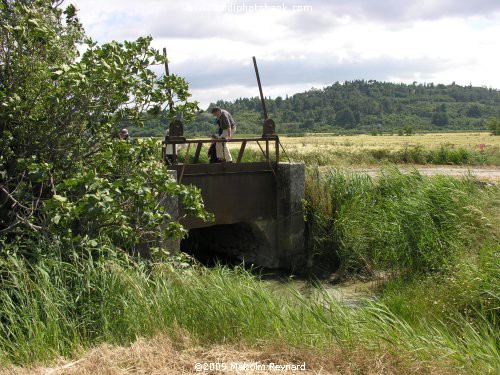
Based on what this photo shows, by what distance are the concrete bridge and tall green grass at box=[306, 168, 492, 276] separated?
0.41m

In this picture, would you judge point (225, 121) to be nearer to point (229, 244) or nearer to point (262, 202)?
point (262, 202)

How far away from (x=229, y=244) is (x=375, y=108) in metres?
129

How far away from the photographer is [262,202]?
13492 mm

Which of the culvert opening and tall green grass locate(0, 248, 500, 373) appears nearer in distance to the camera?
tall green grass locate(0, 248, 500, 373)

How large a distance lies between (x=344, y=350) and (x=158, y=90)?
389 centimetres

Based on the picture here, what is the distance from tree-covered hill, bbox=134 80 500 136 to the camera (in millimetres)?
115188

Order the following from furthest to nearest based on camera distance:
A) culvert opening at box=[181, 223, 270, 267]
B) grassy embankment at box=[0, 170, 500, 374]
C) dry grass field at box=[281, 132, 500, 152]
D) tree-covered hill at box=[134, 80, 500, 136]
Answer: tree-covered hill at box=[134, 80, 500, 136] → dry grass field at box=[281, 132, 500, 152] → culvert opening at box=[181, 223, 270, 267] → grassy embankment at box=[0, 170, 500, 374]

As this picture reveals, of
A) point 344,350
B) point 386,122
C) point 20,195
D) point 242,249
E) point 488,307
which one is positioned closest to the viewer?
point 344,350

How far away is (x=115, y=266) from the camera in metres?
5.94

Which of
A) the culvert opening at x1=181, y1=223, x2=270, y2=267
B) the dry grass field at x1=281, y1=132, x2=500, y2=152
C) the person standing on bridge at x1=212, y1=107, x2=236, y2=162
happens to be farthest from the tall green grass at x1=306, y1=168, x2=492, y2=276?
the dry grass field at x1=281, y1=132, x2=500, y2=152

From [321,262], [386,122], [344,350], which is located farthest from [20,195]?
[386,122]

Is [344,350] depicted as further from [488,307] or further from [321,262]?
[321,262]

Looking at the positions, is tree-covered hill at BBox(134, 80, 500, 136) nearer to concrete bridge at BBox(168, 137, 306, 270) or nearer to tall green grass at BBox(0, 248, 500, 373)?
concrete bridge at BBox(168, 137, 306, 270)

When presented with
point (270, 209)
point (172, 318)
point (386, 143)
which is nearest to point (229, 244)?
point (270, 209)
